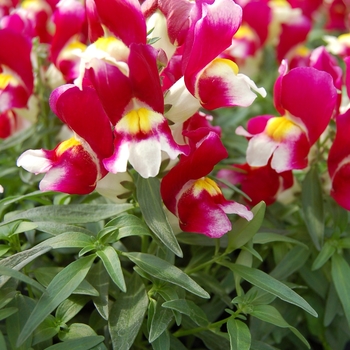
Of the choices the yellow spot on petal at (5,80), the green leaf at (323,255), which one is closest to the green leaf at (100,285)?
the green leaf at (323,255)

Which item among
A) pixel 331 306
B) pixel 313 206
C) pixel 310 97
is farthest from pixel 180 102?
pixel 331 306

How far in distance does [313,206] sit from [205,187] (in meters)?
0.26

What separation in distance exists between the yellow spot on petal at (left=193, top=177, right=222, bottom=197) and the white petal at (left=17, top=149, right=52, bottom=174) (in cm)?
22

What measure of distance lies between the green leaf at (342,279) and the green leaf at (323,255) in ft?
0.05

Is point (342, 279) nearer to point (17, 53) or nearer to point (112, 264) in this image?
point (112, 264)

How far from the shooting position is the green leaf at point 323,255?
0.96 metres

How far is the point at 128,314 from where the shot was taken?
85cm

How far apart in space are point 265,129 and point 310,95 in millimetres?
103

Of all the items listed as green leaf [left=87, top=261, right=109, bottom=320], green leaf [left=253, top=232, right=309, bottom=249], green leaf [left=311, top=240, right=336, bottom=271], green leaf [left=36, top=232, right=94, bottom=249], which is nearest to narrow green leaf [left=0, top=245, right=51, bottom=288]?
green leaf [left=36, top=232, right=94, bottom=249]

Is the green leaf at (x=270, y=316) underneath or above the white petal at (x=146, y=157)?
underneath

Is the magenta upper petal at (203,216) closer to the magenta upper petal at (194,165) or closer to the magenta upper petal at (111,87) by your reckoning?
the magenta upper petal at (194,165)

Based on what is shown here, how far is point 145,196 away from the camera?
863mm

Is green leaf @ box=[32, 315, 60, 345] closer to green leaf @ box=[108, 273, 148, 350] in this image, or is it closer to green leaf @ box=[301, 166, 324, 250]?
green leaf @ box=[108, 273, 148, 350]

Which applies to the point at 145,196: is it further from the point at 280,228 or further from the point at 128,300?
the point at 280,228
